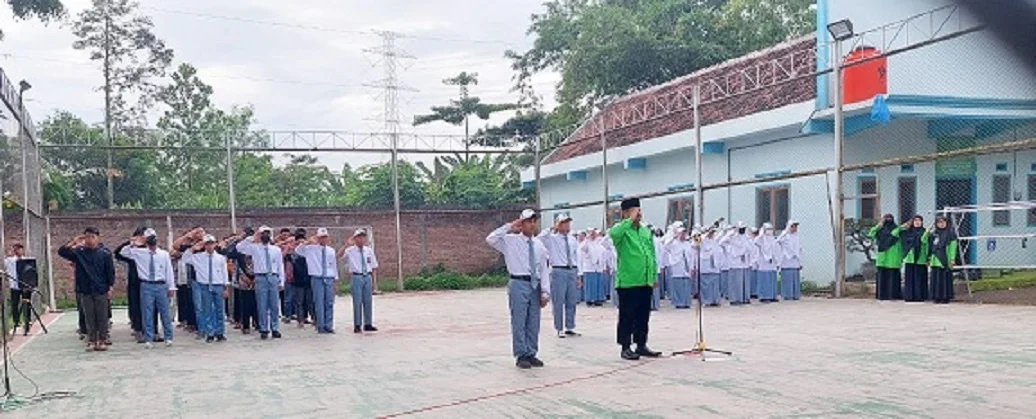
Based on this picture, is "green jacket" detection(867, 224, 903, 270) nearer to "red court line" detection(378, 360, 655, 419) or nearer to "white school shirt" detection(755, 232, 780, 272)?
"white school shirt" detection(755, 232, 780, 272)

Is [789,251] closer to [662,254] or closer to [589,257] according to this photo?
[662,254]

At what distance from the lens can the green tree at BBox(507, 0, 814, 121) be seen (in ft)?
90.6

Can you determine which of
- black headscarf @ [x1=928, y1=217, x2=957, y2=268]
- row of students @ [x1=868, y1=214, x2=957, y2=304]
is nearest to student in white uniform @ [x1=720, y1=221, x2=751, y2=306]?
row of students @ [x1=868, y1=214, x2=957, y2=304]

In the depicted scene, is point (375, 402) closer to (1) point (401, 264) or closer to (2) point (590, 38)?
(1) point (401, 264)

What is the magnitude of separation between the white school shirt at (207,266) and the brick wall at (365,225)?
1035cm

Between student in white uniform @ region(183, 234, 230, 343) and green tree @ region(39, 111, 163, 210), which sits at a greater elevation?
green tree @ region(39, 111, 163, 210)

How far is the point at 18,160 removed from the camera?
16.3 meters

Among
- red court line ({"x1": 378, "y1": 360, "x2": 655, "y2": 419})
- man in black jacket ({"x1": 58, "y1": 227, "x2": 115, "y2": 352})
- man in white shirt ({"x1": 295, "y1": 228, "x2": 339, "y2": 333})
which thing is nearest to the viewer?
red court line ({"x1": 378, "y1": 360, "x2": 655, "y2": 419})

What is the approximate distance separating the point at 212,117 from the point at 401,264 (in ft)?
41.5

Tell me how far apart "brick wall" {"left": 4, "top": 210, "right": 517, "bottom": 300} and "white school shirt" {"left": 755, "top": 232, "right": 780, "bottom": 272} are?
1120 cm

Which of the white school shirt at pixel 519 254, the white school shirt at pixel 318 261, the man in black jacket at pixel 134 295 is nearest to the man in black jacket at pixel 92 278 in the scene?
the man in black jacket at pixel 134 295

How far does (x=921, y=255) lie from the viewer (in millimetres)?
14820

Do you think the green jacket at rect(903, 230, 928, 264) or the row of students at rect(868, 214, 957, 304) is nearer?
the row of students at rect(868, 214, 957, 304)

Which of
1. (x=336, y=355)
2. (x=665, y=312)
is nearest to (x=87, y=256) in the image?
(x=336, y=355)
